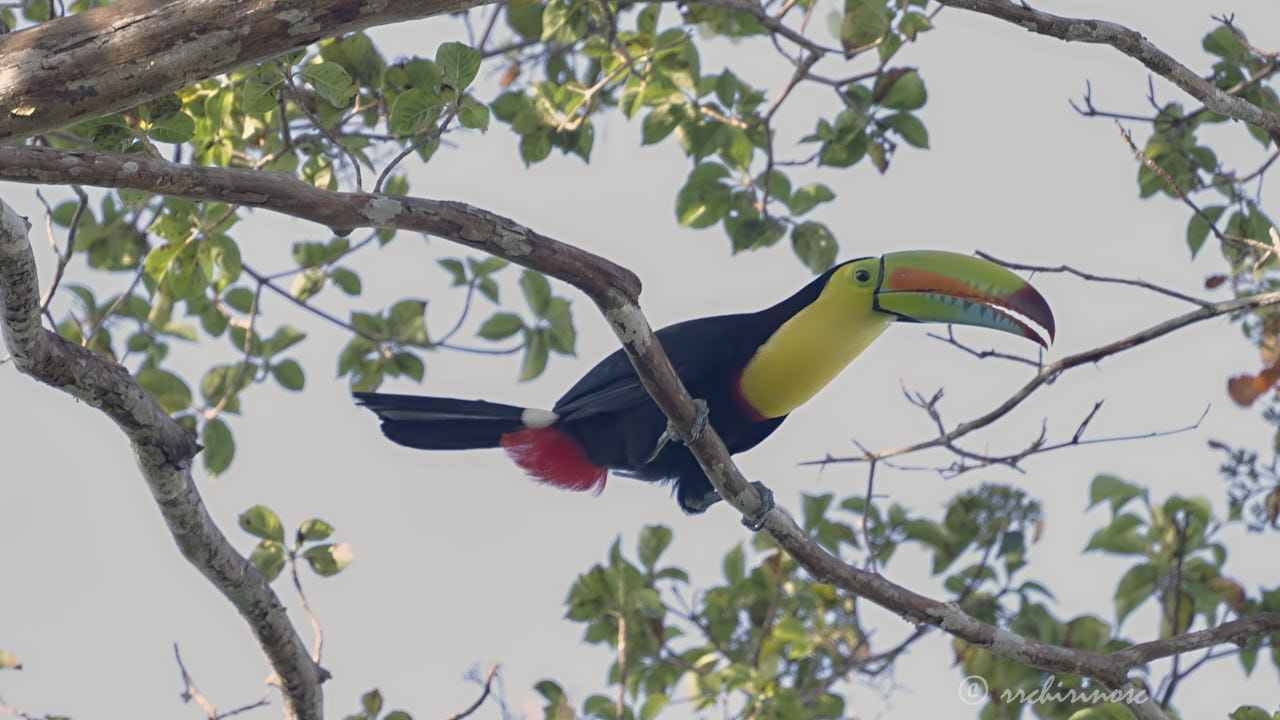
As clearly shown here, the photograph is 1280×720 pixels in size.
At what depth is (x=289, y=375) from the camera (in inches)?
203

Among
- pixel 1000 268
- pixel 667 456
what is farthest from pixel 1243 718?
pixel 667 456

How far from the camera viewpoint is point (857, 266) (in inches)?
181

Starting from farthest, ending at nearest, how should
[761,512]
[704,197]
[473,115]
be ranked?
Answer: [704,197], [761,512], [473,115]

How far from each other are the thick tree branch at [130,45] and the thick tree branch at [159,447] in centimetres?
28

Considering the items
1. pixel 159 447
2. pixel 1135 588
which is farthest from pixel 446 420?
pixel 1135 588

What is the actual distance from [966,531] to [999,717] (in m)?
0.85

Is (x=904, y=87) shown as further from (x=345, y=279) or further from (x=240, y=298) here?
(x=240, y=298)

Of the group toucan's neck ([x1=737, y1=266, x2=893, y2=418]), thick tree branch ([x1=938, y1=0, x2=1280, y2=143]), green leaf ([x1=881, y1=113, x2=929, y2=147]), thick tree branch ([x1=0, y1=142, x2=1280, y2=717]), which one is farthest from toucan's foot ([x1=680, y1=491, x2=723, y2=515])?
thick tree branch ([x1=938, y1=0, x2=1280, y2=143])

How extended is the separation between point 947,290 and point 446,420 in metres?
2.06

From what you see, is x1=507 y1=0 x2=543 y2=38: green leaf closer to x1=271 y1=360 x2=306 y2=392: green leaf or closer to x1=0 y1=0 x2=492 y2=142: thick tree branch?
x1=271 y1=360 x2=306 y2=392: green leaf

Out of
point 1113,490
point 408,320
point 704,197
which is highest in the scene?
point 704,197

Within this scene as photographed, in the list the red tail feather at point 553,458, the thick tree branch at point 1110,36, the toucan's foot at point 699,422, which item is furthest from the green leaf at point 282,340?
the thick tree branch at point 1110,36

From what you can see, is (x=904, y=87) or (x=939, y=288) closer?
(x=939, y=288)

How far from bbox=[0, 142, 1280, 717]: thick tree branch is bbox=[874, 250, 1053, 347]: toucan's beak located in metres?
0.42
